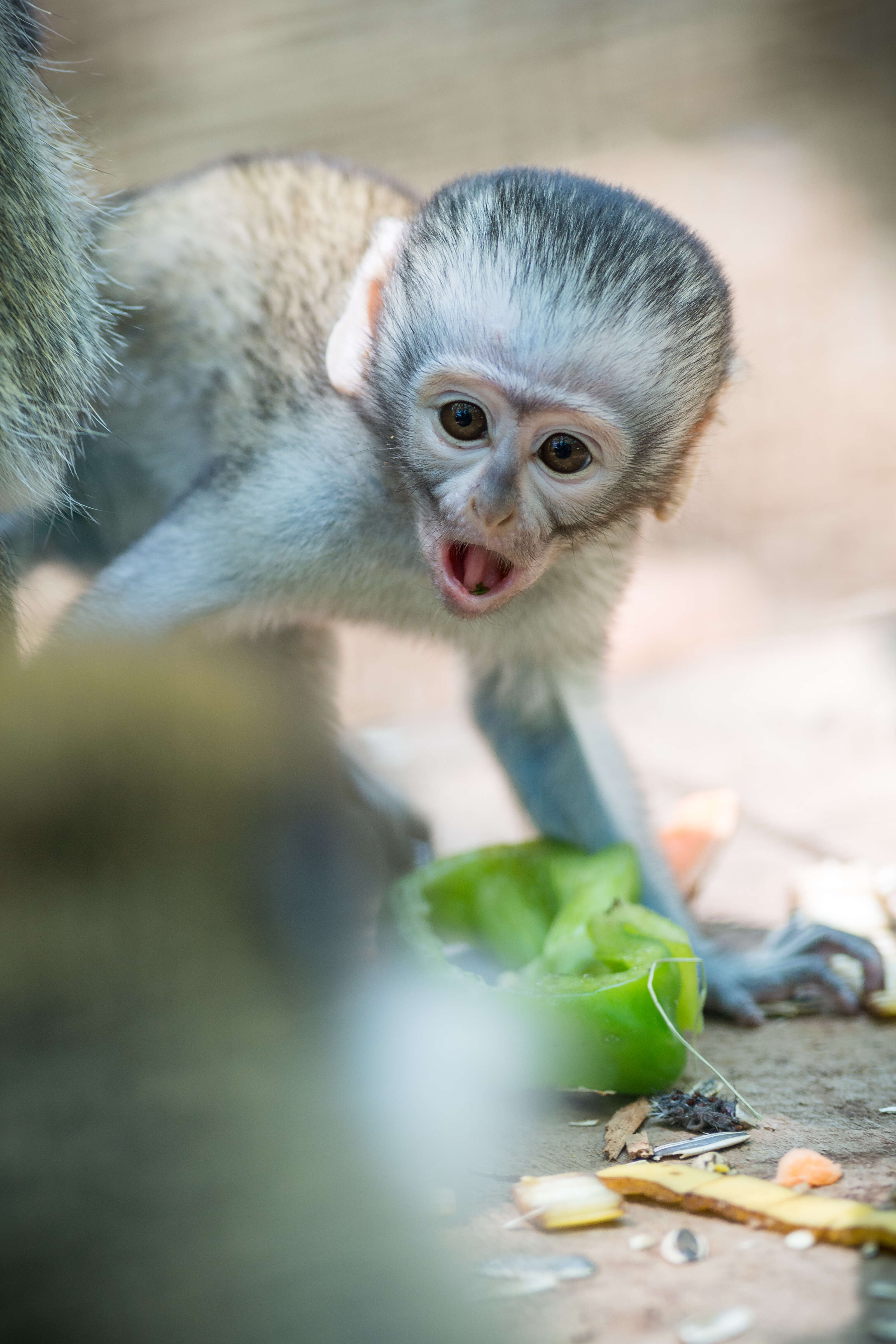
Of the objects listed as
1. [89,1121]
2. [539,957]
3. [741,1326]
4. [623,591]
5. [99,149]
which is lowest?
[741,1326]

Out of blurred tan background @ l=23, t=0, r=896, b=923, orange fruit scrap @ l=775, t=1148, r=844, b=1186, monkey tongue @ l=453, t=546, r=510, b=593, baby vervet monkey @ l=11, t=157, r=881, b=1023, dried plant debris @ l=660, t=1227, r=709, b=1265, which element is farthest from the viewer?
blurred tan background @ l=23, t=0, r=896, b=923

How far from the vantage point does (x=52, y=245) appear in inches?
75.4

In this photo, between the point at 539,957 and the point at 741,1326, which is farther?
the point at 539,957

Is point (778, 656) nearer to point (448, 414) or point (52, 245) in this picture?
point (448, 414)

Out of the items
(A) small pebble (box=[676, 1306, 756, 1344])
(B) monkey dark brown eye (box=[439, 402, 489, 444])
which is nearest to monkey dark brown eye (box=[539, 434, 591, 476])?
(B) monkey dark brown eye (box=[439, 402, 489, 444])

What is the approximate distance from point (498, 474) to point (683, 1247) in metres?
1.11

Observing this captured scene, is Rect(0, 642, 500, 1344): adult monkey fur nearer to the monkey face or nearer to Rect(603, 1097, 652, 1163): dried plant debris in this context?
Rect(603, 1097, 652, 1163): dried plant debris

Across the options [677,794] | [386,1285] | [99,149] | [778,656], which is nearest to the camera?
[386,1285]

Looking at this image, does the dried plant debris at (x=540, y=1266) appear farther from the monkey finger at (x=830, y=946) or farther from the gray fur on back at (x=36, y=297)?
the gray fur on back at (x=36, y=297)

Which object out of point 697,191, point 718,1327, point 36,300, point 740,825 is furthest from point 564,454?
point 697,191

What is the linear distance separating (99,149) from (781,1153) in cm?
225

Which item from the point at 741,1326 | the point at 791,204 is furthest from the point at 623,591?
the point at 791,204

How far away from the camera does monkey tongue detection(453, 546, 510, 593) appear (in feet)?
6.59

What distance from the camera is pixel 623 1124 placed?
1784 mm
